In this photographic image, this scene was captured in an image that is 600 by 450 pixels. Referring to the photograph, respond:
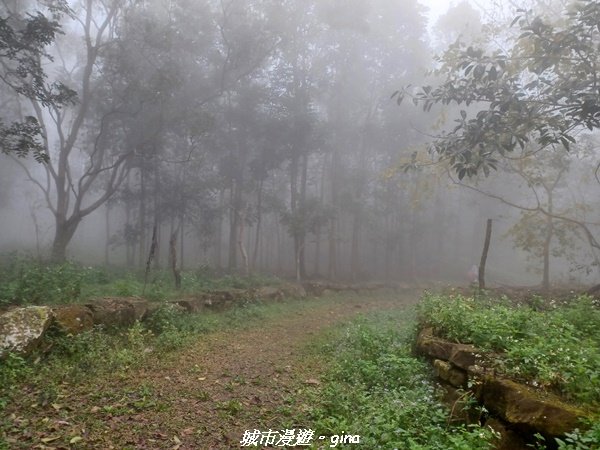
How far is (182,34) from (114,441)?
1518 cm

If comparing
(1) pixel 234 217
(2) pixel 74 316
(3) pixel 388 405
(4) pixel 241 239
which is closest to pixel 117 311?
(2) pixel 74 316

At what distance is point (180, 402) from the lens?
5.08 m

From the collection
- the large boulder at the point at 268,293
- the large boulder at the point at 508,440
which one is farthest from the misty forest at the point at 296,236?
the large boulder at the point at 268,293

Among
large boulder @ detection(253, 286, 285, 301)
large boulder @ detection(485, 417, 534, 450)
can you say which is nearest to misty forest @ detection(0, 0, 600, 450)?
large boulder @ detection(485, 417, 534, 450)

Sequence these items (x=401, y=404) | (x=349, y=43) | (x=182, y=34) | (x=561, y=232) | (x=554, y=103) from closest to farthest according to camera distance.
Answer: (x=401, y=404) → (x=554, y=103) → (x=182, y=34) → (x=561, y=232) → (x=349, y=43)

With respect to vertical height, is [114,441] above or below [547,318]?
below

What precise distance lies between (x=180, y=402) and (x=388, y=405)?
7.99ft

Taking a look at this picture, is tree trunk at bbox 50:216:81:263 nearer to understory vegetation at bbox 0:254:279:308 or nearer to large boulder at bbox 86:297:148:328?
understory vegetation at bbox 0:254:279:308

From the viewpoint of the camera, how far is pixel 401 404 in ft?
14.4

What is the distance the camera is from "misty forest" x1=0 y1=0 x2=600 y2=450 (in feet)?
14.0

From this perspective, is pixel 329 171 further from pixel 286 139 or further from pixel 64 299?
pixel 64 299

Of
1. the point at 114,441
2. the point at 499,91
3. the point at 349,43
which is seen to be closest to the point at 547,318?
the point at 499,91

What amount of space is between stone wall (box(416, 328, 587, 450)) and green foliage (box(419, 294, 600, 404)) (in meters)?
0.19

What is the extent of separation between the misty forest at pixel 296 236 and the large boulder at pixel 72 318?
0.16 ft
